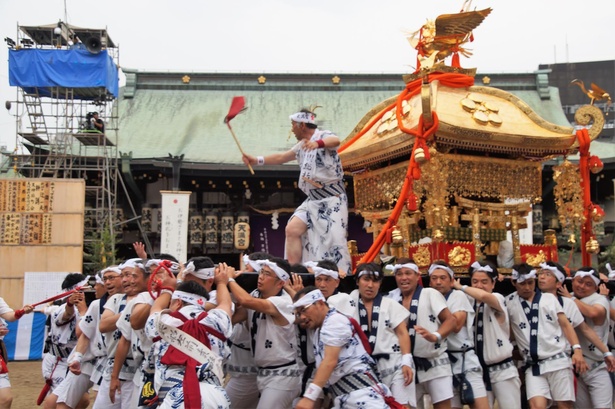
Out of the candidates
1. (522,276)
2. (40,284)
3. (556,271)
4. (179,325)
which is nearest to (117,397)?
(179,325)

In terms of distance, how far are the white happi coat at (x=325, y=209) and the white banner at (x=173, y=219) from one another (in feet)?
38.9

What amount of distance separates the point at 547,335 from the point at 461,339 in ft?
2.79

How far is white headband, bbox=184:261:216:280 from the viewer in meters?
6.13

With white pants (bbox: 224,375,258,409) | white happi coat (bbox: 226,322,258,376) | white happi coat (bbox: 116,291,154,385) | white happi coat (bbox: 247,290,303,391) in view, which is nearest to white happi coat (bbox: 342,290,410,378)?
white happi coat (bbox: 247,290,303,391)

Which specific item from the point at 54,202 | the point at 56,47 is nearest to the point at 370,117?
the point at 54,202

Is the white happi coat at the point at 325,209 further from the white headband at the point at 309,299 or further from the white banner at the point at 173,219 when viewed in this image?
the white banner at the point at 173,219

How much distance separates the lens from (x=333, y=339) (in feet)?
18.8

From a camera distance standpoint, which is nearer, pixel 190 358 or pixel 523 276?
pixel 190 358

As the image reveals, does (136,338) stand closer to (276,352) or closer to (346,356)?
(276,352)

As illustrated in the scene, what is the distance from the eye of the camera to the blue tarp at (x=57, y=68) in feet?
67.4

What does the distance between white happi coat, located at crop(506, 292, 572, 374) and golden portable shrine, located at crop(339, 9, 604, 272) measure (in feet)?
8.42

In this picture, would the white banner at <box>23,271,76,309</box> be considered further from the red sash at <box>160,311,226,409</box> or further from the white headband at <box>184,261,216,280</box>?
the red sash at <box>160,311,226,409</box>

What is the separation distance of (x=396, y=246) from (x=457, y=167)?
134cm

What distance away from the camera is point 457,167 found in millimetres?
10984
